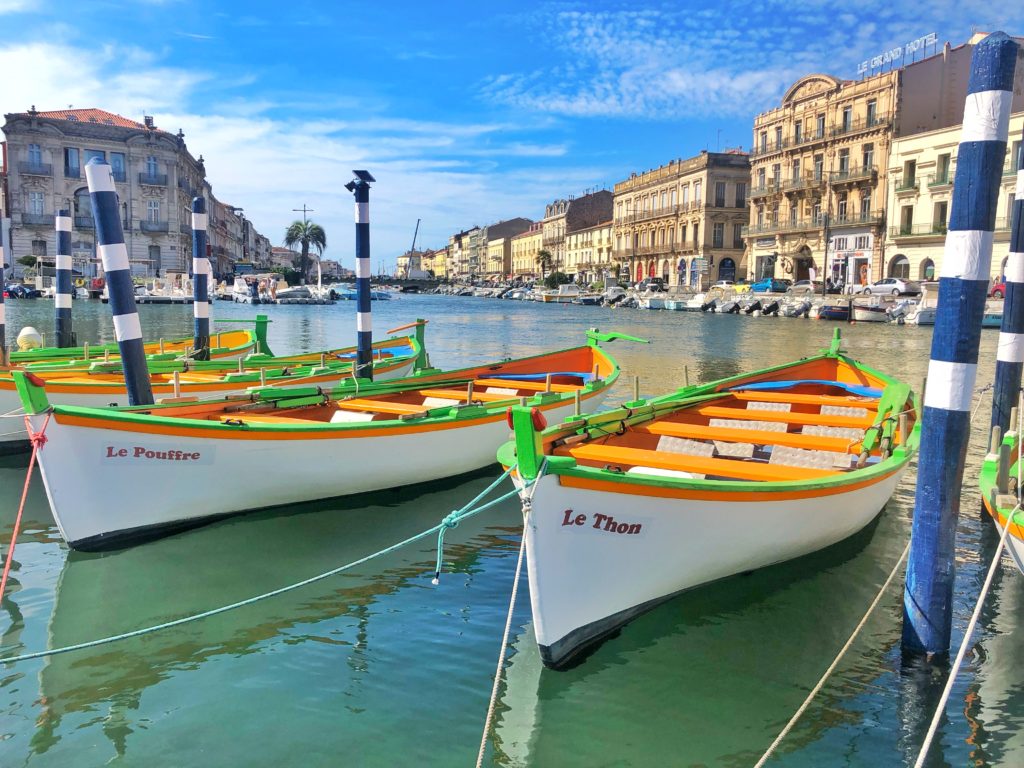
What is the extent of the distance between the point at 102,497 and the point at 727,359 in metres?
24.0

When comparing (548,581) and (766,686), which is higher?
(548,581)

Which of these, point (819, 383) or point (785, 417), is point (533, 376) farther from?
point (785, 417)

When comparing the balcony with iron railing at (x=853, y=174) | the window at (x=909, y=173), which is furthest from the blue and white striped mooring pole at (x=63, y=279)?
the balcony with iron railing at (x=853, y=174)

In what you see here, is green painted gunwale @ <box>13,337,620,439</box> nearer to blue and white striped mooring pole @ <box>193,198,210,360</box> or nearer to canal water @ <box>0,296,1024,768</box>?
canal water @ <box>0,296,1024,768</box>

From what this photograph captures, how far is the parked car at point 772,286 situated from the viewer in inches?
2372

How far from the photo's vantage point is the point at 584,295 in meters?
84.8

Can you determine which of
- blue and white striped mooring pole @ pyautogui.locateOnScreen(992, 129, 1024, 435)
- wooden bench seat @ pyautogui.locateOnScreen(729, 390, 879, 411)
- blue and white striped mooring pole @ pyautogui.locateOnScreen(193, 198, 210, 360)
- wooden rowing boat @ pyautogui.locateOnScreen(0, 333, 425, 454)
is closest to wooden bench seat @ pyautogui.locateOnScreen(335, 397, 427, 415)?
wooden rowing boat @ pyautogui.locateOnScreen(0, 333, 425, 454)

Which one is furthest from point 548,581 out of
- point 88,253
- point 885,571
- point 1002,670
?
point 88,253

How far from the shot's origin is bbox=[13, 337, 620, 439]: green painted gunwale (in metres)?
6.98

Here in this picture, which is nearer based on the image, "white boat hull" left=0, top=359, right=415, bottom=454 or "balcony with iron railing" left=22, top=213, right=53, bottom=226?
"white boat hull" left=0, top=359, right=415, bottom=454

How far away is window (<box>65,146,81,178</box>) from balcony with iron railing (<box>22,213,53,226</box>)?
3950 mm

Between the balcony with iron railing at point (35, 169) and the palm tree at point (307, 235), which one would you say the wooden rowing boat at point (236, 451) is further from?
the palm tree at point (307, 235)

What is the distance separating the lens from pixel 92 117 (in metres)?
70.1

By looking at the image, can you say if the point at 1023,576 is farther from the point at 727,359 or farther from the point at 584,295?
the point at 584,295
